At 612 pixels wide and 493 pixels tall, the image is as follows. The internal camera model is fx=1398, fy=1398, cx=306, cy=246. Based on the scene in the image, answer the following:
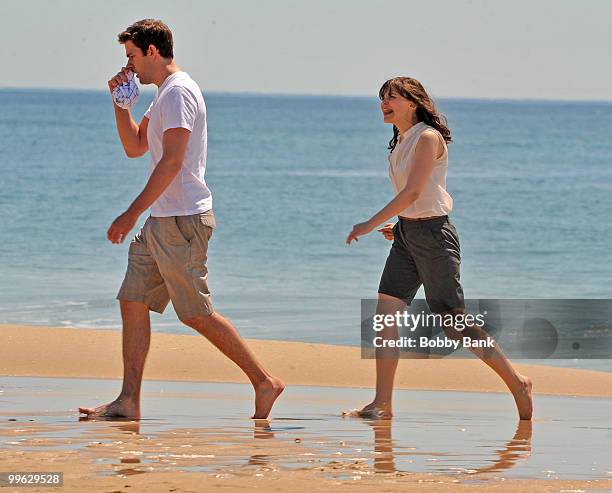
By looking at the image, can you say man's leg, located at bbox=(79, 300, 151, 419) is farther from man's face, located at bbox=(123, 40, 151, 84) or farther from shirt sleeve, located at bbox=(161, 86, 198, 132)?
man's face, located at bbox=(123, 40, 151, 84)

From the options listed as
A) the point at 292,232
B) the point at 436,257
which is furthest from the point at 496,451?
the point at 292,232

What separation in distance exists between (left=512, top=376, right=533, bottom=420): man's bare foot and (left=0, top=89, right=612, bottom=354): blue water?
368 centimetres

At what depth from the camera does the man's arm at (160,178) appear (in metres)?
5.58

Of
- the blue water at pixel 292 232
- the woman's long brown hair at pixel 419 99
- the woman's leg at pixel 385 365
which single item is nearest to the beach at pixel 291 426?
the woman's leg at pixel 385 365

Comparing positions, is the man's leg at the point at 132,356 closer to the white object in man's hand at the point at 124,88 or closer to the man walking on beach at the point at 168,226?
the man walking on beach at the point at 168,226

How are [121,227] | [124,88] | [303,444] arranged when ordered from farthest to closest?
[124,88], [121,227], [303,444]

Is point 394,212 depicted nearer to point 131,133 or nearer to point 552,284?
point 131,133

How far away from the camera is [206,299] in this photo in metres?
5.84

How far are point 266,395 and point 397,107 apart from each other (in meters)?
1.40

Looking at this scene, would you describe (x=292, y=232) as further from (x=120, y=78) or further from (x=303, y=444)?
(x=303, y=444)

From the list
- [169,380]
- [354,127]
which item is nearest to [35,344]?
[169,380]

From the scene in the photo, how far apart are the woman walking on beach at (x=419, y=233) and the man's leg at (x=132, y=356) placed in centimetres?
98

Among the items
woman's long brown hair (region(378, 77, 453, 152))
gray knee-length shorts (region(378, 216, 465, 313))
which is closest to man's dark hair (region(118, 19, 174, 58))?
woman's long brown hair (region(378, 77, 453, 152))

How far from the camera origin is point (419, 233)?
6141 millimetres
